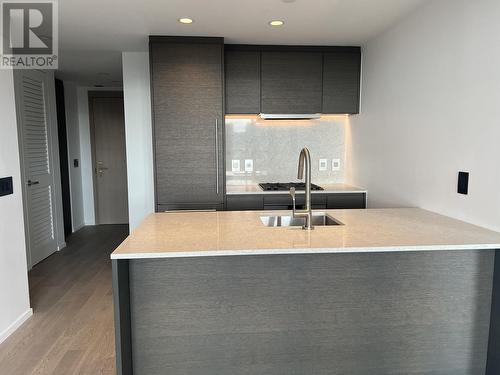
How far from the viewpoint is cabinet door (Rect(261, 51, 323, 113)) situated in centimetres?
350

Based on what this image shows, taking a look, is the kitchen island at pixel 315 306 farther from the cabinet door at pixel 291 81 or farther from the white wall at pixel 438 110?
the cabinet door at pixel 291 81

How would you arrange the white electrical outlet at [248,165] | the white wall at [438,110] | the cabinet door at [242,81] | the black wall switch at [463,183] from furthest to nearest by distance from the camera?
the white electrical outlet at [248,165] < the cabinet door at [242,81] < the black wall switch at [463,183] < the white wall at [438,110]

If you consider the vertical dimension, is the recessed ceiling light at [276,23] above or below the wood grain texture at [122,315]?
above

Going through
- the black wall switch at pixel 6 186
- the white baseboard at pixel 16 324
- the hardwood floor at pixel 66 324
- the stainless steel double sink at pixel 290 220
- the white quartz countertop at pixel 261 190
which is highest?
the black wall switch at pixel 6 186

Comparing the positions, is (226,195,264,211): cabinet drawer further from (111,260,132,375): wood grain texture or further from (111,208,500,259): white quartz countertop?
(111,260,132,375): wood grain texture

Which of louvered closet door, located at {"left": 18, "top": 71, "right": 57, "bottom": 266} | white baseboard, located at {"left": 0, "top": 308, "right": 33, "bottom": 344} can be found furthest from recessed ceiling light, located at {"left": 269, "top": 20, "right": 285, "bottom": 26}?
white baseboard, located at {"left": 0, "top": 308, "right": 33, "bottom": 344}

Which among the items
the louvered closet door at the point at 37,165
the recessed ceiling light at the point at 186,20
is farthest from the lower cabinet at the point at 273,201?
the louvered closet door at the point at 37,165

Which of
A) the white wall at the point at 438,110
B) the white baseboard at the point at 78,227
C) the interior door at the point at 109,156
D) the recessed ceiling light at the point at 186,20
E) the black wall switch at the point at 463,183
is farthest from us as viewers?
the interior door at the point at 109,156

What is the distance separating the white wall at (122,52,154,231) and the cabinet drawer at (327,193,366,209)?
188 centimetres

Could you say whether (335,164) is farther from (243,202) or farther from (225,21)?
(225,21)

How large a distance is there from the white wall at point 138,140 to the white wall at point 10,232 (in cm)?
128

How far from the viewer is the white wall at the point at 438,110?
1.90 m

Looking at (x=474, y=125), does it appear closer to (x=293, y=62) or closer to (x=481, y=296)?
(x=481, y=296)

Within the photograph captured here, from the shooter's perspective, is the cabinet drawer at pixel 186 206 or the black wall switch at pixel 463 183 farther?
the cabinet drawer at pixel 186 206
